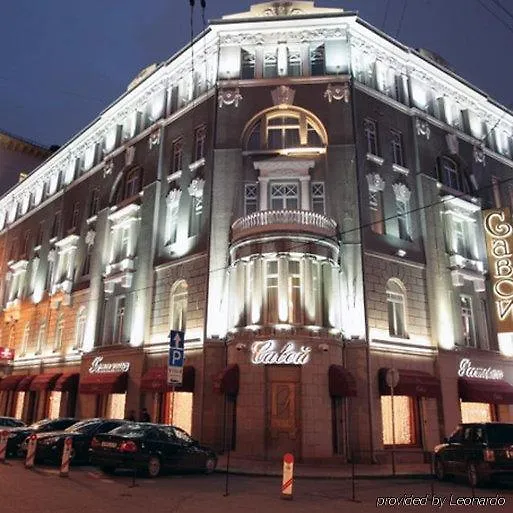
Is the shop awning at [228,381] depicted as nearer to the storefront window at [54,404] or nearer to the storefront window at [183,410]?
the storefront window at [183,410]

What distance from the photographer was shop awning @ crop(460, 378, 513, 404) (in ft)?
78.5

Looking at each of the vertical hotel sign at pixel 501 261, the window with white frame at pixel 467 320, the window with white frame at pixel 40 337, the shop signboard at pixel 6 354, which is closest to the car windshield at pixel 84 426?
the window with white frame at pixel 467 320

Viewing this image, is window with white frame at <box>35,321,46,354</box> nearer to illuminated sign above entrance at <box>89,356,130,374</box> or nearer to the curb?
illuminated sign above entrance at <box>89,356,130,374</box>

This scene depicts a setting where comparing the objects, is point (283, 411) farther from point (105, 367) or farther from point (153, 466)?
point (105, 367)

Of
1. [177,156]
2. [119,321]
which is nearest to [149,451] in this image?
[119,321]

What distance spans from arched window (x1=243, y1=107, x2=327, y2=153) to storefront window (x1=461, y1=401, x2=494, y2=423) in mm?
14768

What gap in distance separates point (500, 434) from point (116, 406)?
20057 millimetres

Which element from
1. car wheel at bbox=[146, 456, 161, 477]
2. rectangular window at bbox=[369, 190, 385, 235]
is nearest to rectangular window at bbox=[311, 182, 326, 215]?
rectangular window at bbox=[369, 190, 385, 235]

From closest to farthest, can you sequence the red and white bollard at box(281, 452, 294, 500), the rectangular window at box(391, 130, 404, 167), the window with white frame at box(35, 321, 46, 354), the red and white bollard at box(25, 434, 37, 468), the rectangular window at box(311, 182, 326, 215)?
the red and white bollard at box(281, 452, 294, 500) < the red and white bollard at box(25, 434, 37, 468) < the rectangular window at box(311, 182, 326, 215) < the rectangular window at box(391, 130, 404, 167) < the window with white frame at box(35, 321, 46, 354)

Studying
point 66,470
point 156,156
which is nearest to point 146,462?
point 66,470

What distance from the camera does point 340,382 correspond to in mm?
20172

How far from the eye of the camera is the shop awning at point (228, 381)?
67.3 ft

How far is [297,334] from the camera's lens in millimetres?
20766

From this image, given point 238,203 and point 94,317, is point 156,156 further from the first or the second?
point 94,317
